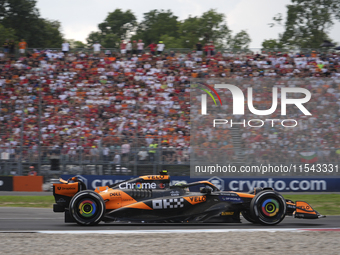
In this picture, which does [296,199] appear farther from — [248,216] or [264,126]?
[248,216]

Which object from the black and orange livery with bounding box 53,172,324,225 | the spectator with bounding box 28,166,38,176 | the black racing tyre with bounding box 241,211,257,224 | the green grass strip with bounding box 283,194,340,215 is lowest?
the green grass strip with bounding box 283,194,340,215

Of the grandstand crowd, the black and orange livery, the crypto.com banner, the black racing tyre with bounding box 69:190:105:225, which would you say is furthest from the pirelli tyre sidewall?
the grandstand crowd

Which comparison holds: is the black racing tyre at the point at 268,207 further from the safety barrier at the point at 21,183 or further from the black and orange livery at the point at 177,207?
the safety barrier at the point at 21,183

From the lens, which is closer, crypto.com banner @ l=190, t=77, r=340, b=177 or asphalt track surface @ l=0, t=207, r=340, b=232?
asphalt track surface @ l=0, t=207, r=340, b=232

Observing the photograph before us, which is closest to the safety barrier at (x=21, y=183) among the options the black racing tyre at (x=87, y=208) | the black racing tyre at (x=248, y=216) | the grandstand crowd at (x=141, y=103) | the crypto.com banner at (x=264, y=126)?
the grandstand crowd at (x=141, y=103)

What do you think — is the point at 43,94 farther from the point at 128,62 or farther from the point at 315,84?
the point at 315,84

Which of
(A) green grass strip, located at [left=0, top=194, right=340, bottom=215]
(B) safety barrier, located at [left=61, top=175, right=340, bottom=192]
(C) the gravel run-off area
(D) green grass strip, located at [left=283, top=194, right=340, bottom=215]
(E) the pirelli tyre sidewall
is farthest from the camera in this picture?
(B) safety barrier, located at [left=61, top=175, right=340, bottom=192]

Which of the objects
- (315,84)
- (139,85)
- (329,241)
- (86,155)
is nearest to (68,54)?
(139,85)

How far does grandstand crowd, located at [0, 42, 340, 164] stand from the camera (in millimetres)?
17016

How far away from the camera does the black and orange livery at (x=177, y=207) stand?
8664 mm

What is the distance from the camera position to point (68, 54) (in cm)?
2267

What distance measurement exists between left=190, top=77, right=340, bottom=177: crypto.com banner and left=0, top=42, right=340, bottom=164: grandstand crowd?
59 mm

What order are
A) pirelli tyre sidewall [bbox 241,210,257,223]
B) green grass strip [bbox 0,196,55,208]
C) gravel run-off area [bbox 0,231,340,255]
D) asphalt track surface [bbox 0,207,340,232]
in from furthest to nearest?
green grass strip [bbox 0,196,55,208], pirelli tyre sidewall [bbox 241,210,257,223], asphalt track surface [bbox 0,207,340,232], gravel run-off area [bbox 0,231,340,255]

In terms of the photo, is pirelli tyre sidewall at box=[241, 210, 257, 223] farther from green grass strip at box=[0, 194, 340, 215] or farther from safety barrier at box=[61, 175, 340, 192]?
safety barrier at box=[61, 175, 340, 192]
